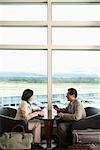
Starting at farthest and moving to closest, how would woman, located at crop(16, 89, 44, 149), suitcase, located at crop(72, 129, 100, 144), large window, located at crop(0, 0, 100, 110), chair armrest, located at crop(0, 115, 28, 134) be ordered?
large window, located at crop(0, 0, 100, 110) < woman, located at crop(16, 89, 44, 149) < chair armrest, located at crop(0, 115, 28, 134) < suitcase, located at crop(72, 129, 100, 144)

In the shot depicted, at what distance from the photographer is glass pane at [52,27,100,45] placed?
609 cm

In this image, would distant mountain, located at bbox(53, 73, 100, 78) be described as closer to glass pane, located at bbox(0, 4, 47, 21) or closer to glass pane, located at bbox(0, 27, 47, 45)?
glass pane, located at bbox(0, 27, 47, 45)

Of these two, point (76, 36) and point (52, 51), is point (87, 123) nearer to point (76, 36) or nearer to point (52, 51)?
point (52, 51)

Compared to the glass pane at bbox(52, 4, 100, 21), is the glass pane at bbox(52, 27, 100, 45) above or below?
below

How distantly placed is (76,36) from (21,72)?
138cm

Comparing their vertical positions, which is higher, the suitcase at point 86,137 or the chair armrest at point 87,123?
the chair armrest at point 87,123

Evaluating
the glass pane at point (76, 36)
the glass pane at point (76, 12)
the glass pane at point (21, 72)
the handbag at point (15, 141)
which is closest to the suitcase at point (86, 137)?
the handbag at point (15, 141)

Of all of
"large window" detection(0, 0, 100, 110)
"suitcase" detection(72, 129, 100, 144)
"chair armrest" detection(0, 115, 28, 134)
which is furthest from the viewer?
"large window" detection(0, 0, 100, 110)

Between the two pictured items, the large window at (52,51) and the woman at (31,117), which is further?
the large window at (52,51)

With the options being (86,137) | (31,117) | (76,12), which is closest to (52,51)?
(76,12)

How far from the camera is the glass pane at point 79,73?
6132 millimetres

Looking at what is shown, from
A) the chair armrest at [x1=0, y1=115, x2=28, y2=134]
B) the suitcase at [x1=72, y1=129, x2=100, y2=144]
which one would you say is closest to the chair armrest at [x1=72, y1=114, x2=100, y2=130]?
the suitcase at [x1=72, y1=129, x2=100, y2=144]

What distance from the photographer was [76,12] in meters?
6.16

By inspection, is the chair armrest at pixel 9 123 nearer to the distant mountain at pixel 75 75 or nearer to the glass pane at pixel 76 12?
the distant mountain at pixel 75 75
